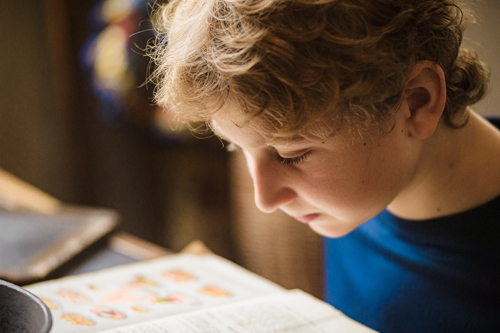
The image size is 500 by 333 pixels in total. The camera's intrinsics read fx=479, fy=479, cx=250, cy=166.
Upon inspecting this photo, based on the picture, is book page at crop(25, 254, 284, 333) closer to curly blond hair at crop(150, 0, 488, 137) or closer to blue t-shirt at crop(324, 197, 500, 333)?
blue t-shirt at crop(324, 197, 500, 333)

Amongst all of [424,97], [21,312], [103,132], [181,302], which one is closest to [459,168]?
[424,97]

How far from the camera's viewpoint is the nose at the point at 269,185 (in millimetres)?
554

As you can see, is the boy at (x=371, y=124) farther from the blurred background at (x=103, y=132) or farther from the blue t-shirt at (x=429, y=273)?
the blurred background at (x=103, y=132)

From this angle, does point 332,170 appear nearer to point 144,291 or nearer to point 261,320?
point 261,320

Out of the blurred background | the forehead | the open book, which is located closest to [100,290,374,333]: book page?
the open book

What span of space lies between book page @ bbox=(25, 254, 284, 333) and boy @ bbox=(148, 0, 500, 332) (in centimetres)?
18

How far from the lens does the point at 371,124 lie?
52 centimetres

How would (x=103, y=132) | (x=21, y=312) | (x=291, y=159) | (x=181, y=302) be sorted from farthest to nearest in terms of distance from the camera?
(x=103, y=132) < (x=181, y=302) < (x=291, y=159) < (x=21, y=312)

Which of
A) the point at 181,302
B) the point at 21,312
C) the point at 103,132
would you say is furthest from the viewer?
the point at 103,132

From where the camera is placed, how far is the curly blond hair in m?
0.45

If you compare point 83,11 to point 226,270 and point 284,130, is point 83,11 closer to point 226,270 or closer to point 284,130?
point 226,270

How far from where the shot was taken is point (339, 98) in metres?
0.48

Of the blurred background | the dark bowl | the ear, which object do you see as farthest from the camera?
the blurred background

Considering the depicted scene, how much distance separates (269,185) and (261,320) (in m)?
0.17
